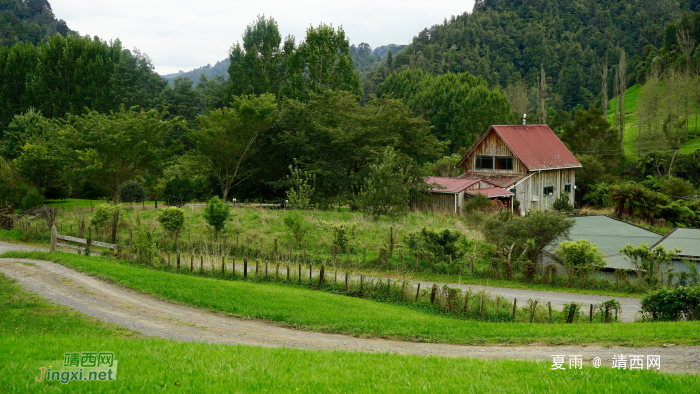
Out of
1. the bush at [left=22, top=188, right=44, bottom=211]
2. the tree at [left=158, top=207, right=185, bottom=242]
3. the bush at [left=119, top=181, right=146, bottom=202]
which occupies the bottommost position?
the tree at [left=158, top=207, right=185, bottom=242]

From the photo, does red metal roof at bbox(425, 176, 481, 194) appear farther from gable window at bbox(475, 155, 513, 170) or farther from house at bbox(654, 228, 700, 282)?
house at bbox(654, 228, 700, 282)

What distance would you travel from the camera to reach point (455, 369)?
26.2ft

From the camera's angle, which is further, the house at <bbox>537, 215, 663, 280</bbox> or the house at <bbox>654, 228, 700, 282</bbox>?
the house at <bbox>537, 215, 663, 280</bbox>

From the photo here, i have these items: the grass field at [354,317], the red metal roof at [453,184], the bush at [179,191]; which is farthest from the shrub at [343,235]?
the bush at [179,191]

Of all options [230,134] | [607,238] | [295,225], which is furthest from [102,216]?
[607,238]

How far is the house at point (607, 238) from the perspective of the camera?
73.4 feet

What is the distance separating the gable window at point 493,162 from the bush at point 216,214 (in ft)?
86.2

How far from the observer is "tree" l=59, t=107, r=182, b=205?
33.7 meters

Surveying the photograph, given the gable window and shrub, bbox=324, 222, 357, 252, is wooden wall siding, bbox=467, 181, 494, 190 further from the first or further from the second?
shrub, bbox=324, 222, 357, 252

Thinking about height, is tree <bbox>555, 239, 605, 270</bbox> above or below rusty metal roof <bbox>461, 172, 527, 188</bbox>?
below

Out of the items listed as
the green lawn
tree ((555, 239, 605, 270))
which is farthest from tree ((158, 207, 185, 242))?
tree ((555, 239, 605, 270))

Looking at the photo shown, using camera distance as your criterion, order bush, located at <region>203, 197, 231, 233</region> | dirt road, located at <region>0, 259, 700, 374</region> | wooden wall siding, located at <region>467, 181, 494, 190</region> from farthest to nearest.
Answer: wooden wall siding, located at <region>467, 181, 494, 190</region>
bush, located at <region>203, 197, 231, 233</region>
dirt road, located at <region>0, 259, 700, 374</region>

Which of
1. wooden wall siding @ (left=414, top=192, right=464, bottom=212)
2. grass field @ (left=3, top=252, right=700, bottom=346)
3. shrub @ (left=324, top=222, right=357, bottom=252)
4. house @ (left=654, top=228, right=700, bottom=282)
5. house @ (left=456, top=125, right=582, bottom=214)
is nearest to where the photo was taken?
grass field @ (left=3, top=252, right=700, bottom=346)

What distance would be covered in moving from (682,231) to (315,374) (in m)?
26.7
